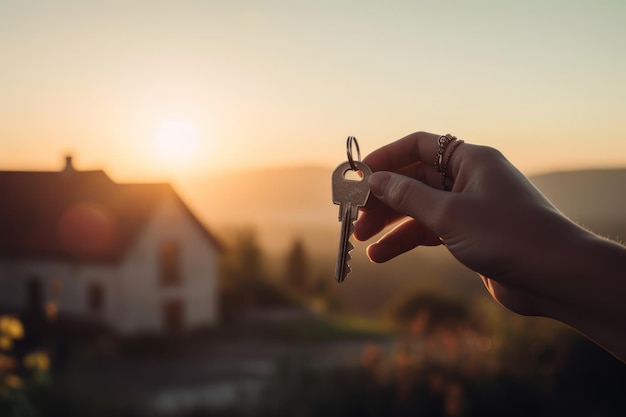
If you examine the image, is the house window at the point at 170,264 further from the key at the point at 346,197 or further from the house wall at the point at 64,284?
the key at the point at 346,197

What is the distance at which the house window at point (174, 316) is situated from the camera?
18.0 metres

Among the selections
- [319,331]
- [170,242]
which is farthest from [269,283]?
[170,242]

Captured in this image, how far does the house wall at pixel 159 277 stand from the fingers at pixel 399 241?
15.1 m

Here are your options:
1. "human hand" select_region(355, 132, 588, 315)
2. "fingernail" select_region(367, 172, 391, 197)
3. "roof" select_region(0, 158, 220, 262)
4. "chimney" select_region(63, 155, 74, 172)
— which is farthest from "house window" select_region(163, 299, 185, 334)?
"human hand" select_region(355, 132, 588, 315)

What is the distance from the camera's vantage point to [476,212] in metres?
1.43

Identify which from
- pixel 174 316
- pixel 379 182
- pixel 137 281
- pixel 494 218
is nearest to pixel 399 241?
pixel 379 182

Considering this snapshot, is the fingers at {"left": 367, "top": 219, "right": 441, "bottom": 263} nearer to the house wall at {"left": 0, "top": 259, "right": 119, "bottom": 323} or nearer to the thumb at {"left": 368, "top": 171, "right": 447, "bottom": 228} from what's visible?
the thumb at {"left": 368, "top": 171, "right": 447, "bottom": 228}

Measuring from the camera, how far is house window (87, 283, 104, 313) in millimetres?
16156

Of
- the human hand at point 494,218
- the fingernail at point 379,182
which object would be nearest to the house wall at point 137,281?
the fingernail at point 379,182

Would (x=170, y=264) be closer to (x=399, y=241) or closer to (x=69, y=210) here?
(x=69, y=210)

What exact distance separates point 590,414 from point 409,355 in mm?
1835

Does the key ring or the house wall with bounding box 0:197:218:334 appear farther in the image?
the house wall with bounding box 0:197:218:334

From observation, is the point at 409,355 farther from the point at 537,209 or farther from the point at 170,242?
the point at 170,242

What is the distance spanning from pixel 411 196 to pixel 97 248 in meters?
15.9
